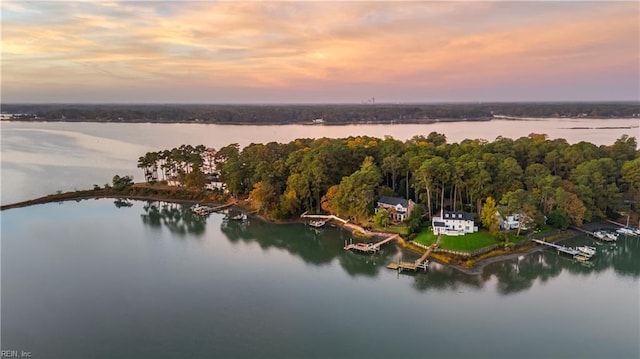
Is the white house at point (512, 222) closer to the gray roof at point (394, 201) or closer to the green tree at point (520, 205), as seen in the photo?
the green tree at point (520, 205)

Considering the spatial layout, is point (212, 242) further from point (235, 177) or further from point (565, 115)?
point (565, 115)

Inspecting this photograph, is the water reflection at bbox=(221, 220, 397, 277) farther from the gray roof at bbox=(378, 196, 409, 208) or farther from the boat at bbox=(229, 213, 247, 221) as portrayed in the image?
the gray roof at bbox=(378, 196, 409, 208)

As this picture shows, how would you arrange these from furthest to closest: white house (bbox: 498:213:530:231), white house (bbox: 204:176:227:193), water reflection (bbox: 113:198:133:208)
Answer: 1. white house (bbox: 204:176:227:193)
2. water reflection (bbox: 113:198:133:208)
3. white house (bbox: 498:213:530:231)

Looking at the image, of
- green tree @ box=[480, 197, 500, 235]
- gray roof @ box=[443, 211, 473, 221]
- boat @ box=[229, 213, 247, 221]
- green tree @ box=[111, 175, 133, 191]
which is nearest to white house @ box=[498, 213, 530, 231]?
green tree @ box=[480, 197, 500, 235]

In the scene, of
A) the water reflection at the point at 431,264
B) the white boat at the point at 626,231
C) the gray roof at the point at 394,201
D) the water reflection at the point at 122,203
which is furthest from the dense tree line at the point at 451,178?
the water reflection at the point at 122,203

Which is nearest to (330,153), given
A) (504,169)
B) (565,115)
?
(504,169)

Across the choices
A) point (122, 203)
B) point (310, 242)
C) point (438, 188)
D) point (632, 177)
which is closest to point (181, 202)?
point (122, 203)
